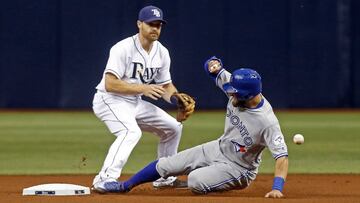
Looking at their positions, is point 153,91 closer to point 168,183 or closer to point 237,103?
point 237,103

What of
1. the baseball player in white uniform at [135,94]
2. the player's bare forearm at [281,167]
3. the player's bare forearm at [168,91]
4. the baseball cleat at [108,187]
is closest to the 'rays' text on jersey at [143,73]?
the baseball player in white uniform at [135,94]

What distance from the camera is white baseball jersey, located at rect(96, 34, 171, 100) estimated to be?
311 inches

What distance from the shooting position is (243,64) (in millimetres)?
19281

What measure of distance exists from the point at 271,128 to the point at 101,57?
12.3 metres

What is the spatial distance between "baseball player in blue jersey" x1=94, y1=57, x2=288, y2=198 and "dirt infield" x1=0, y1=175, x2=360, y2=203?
12 cm

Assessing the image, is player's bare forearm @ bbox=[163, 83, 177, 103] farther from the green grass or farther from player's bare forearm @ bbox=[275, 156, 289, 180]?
the green grass

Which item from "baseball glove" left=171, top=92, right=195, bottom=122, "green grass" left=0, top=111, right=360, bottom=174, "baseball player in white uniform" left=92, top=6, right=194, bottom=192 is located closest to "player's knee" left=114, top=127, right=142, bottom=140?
"baseball player in white uniform" left=92, top=6, right=194, bottom=192

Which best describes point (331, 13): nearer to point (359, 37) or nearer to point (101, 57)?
point (359, 37)

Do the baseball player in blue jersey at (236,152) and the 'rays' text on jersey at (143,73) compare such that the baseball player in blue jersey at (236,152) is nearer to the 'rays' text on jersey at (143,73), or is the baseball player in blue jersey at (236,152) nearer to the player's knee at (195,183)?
the player's knee at (195,183)

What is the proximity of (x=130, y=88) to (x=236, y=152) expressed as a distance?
107 cm

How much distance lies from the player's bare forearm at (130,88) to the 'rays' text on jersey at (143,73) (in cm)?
23

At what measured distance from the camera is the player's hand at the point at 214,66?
7.79 m

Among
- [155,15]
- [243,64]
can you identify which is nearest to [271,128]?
[155,15]

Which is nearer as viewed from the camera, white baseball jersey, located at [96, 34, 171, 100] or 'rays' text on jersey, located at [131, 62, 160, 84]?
white baseball jersey, located at [96, 34, 171, 100]
